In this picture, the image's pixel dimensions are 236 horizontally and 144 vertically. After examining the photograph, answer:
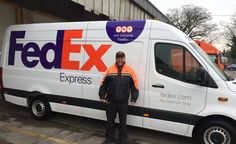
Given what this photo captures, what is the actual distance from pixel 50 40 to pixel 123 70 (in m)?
2.39

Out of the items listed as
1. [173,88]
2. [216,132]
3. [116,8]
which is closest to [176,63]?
[173,88]

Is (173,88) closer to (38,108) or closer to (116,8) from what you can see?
(38,108)

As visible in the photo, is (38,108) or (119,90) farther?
(38,108)

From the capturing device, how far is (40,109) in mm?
7176

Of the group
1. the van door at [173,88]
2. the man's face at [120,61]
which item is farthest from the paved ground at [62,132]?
the man's face at [120,61]

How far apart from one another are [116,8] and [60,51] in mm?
5778

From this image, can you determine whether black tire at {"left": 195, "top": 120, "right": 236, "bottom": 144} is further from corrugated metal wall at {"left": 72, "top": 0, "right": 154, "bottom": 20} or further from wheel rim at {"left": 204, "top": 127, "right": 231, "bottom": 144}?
corrugated metal wall at {"left": 72, "top": 0, "right": 154, "bottom": 20}

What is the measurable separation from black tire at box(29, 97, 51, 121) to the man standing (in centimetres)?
214

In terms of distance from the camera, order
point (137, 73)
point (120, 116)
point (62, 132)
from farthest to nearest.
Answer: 1. point (62, 132)
2. point (137, 73)
3. point (120, 116)

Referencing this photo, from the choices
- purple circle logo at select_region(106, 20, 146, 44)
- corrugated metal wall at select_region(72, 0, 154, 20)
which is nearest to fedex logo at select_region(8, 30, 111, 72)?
purple circle logo at select_region(106, 20, 146, 44)

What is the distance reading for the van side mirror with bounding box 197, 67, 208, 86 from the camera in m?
5.10

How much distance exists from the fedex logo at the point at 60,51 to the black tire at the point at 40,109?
2.88ft

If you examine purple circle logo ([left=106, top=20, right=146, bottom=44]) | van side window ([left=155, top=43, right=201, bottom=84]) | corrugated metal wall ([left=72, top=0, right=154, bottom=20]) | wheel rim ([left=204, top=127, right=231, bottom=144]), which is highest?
corrugated metal wall ([left=72, top=0, right=154, bottom=20])

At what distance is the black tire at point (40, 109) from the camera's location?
7.10 metres
